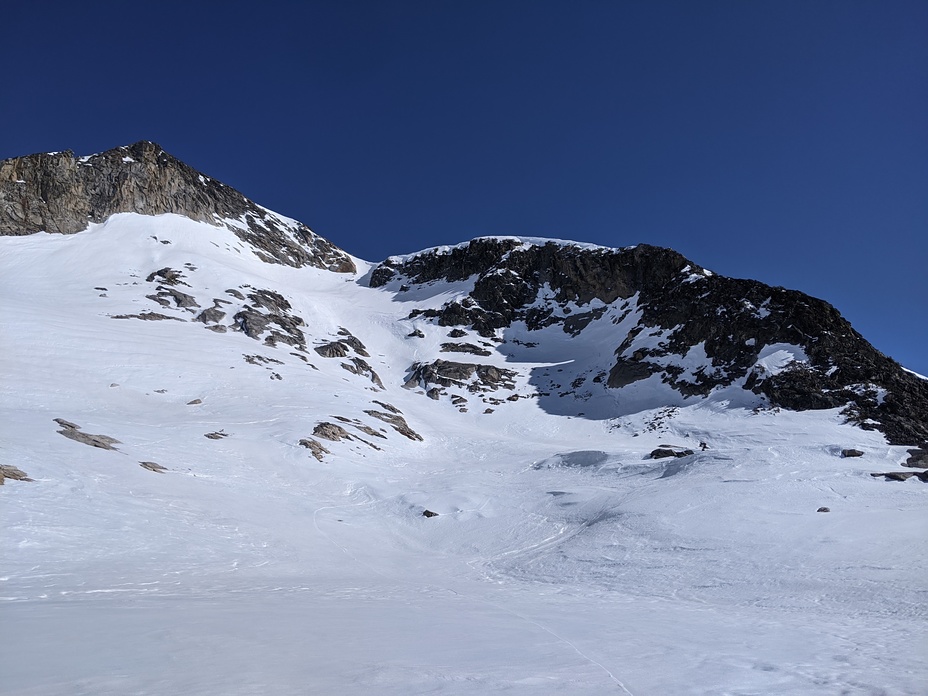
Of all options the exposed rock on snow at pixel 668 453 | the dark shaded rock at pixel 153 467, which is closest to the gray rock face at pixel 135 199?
the dark shaded rock at pixel 153 467

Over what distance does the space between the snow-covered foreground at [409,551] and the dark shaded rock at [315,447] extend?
19.4 inches

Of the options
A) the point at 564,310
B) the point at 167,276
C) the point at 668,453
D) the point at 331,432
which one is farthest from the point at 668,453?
the point at 167,276

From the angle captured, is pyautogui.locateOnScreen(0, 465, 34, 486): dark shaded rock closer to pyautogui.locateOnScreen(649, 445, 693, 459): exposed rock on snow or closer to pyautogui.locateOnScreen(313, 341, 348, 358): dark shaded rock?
pyautogui.locateOnScreen(649, 445, 693, 459): exposed rock on snow

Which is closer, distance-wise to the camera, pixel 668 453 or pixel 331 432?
pixel 668 453

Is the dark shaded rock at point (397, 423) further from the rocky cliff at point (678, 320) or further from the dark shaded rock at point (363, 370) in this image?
the rocky cliff at point (678, 320)

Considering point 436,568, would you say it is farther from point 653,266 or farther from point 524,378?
point 653,266

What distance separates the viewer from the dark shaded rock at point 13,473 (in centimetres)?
1552

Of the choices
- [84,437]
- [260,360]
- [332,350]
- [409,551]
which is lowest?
[409,551]

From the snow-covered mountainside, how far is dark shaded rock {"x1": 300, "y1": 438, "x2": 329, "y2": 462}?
0.57 metres

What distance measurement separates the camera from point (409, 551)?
64.0ft

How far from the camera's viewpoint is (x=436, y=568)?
1711 cm

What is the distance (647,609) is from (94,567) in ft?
41.2

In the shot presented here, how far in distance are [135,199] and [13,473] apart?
3854 inches

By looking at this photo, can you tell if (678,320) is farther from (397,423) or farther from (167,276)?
(167,276)
